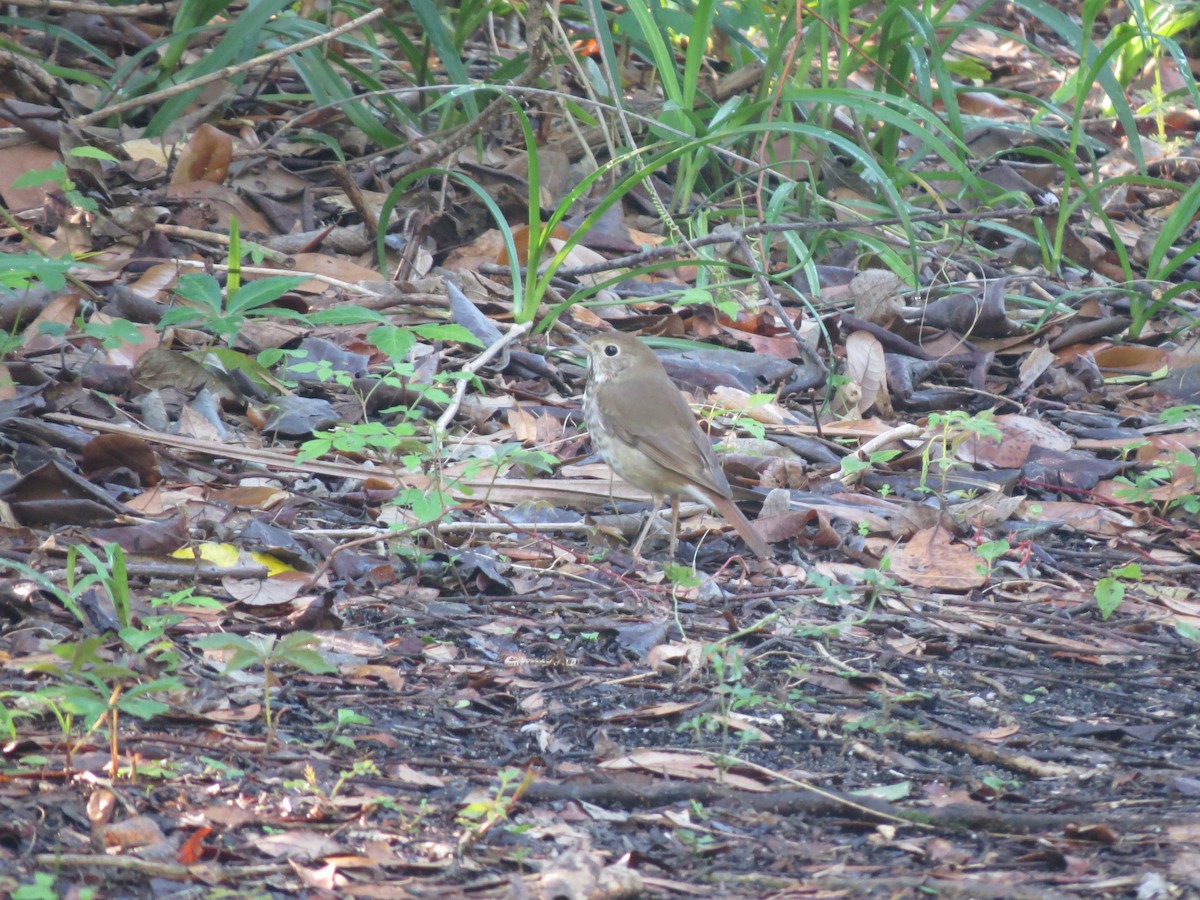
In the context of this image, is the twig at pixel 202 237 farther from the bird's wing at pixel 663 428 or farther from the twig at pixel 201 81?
the bird's wing at pixel 663 428

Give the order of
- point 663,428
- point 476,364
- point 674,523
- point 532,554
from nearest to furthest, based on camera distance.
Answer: point 532,554 → point 674,523 → point 663,428 → point 476,364

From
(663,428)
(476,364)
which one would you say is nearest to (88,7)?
(476,364)

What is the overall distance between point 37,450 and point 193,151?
255cm

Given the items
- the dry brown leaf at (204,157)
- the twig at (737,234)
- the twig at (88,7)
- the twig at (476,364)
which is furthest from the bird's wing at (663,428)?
the twig at (88,7)

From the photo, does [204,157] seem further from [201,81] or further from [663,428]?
[663,428]

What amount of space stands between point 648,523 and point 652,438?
29cm

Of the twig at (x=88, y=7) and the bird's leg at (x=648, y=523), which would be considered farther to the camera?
the twig at (x=88, y=7)

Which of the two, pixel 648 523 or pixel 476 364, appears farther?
pixel 476 364

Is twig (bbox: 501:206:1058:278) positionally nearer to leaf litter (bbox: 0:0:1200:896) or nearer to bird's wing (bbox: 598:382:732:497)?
leaf litter (bbox: 0:0:1200:896)

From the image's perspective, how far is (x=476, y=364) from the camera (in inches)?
204

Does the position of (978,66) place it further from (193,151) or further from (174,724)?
(174,724)

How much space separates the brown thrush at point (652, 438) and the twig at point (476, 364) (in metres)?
0.41

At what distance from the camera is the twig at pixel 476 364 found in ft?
16.0

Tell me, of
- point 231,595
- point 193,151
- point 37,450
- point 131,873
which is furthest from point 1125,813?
point 193,151
